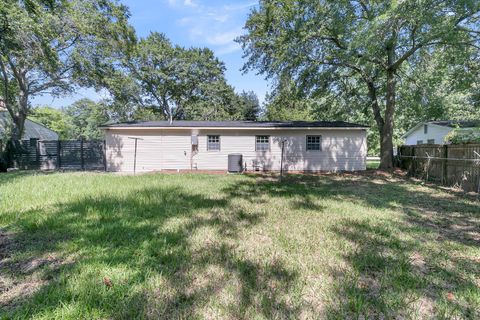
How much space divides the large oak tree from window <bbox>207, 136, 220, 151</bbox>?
4652 millimetres

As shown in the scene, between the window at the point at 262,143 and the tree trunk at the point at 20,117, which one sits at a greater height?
the tree trunk at the point at 20,117

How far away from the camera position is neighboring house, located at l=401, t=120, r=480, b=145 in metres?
15.8

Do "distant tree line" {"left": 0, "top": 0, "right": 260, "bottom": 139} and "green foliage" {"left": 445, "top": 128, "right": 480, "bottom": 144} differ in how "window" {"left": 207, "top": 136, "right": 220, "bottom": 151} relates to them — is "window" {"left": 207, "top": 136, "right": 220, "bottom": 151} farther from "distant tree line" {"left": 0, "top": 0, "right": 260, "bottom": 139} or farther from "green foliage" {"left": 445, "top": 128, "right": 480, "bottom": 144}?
"green foliage" {"left": 445, "top": 128, "right": 480, "bottom": 144}

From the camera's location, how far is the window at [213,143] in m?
13.7

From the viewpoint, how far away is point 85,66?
1430 centimetres

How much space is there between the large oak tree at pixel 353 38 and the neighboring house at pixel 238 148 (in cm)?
215

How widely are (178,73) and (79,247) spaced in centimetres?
2533

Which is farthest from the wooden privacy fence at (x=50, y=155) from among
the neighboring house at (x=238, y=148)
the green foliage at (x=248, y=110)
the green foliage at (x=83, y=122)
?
the green foliage at (x=83, y=122)

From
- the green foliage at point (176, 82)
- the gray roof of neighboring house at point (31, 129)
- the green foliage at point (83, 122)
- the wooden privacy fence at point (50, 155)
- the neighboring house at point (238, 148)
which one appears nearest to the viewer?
the neighboring house at point (238, 148)

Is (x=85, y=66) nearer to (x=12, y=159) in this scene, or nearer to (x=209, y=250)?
(x=12, y=159)

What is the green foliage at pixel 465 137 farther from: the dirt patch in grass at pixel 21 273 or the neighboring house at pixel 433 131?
the dirt patch in grass at pixel 21 273

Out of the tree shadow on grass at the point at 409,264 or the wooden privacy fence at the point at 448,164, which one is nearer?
the tree shadow on grass at the point at 409,264

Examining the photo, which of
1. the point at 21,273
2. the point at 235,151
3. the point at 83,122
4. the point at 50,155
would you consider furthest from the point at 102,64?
the point at 83,122

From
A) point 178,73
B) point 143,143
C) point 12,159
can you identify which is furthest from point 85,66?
point 178,73
